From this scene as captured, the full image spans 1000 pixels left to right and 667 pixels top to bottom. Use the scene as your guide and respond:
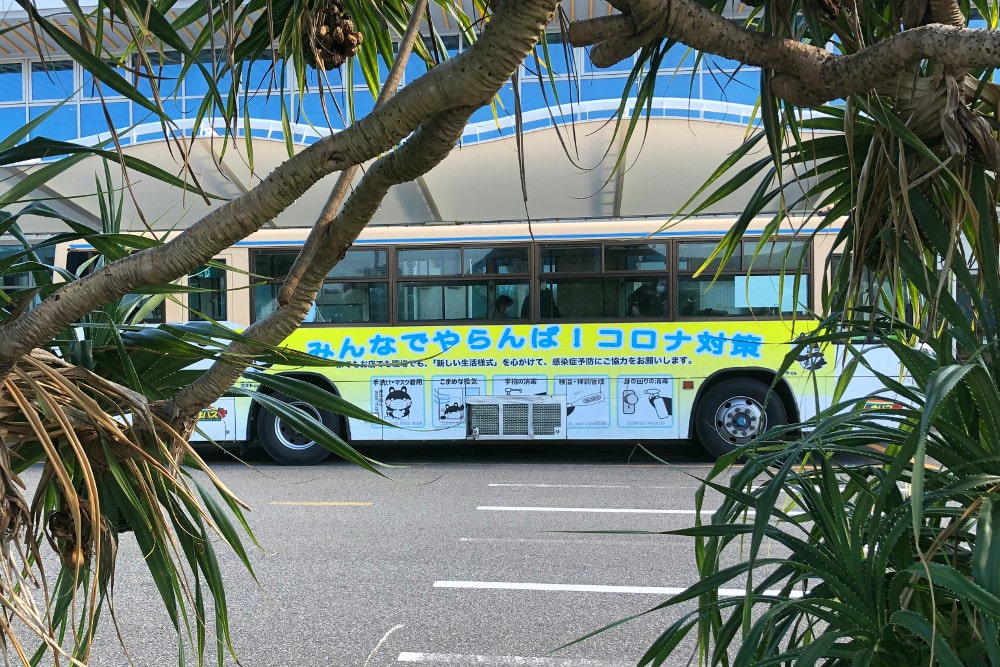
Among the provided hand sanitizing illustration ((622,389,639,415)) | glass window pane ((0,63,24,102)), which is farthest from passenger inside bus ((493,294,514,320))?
glass window pane ((0,63,24,102))

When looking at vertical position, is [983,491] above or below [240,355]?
below

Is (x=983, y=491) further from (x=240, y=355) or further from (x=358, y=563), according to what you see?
(x=358, y=563)

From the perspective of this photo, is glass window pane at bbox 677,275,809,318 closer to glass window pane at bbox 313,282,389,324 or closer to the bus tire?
the bus tire

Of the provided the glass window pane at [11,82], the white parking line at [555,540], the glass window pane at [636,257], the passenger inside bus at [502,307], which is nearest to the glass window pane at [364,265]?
the passenger inside bus at [502,307]

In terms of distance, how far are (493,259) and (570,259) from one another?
0.81 m

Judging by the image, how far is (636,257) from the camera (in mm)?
8484

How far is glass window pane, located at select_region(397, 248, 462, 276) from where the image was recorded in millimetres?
8672

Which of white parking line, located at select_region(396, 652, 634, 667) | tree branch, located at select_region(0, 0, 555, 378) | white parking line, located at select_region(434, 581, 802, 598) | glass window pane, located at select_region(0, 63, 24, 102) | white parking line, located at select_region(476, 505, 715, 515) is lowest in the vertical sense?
white parking line, located at select_region(476, 505, 715, 515)

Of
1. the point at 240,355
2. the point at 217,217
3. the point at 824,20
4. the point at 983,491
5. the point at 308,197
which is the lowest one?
the point at 983,491

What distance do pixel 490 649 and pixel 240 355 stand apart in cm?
265

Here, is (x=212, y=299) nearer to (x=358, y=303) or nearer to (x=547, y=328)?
(x=358, y=303)

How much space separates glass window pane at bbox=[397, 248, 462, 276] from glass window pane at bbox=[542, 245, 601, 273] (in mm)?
928

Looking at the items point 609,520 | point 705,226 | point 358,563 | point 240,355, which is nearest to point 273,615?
point 358,563

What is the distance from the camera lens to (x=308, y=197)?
15.0 meters
